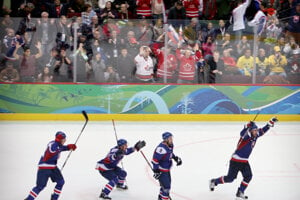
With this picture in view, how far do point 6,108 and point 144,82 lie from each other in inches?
145

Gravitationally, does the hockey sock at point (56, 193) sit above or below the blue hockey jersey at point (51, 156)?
below

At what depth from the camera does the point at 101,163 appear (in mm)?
9086

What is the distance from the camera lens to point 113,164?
908 cm

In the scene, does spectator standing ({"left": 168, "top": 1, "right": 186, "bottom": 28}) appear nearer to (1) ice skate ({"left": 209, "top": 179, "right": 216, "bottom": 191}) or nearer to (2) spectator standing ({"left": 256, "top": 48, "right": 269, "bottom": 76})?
(2) spectator standing ({"left": 256, "top": 48, "right": 269, "bottom": 76})

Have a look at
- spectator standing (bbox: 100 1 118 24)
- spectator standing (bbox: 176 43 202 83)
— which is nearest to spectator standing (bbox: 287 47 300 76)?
spectator standing (bbox: 176 43 202 83)

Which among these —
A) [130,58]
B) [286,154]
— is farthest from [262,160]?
[130,58]

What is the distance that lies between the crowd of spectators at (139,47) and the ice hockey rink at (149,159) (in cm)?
135

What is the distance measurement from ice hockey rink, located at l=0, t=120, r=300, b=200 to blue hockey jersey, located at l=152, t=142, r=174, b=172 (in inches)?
33.2

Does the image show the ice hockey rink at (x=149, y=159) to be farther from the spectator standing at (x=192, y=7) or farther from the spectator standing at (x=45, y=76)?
the spectator standing at (x=192, y=7)

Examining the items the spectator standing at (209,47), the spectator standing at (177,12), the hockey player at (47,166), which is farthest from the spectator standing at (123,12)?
the hockey player at (47,166)

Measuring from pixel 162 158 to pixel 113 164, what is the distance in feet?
2.98

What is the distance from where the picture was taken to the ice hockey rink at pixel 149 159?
957 centimetres

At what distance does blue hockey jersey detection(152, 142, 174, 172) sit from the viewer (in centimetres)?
859

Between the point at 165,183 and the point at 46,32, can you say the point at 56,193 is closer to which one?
the point at 165,183
